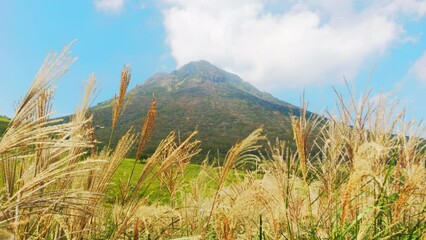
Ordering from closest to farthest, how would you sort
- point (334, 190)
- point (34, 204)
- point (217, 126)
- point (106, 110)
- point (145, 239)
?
point (34, 204) < point (334, 190) < point (145, 239) < point (217, 126) < point (106, 110)

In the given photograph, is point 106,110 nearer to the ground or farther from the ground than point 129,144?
farther from the ground

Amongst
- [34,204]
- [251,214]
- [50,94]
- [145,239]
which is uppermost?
[50,94]

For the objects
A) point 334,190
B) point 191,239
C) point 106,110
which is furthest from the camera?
point 106,110

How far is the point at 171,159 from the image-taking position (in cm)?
245

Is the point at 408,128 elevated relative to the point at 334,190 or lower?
elevated

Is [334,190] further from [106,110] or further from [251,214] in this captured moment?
[106,110]

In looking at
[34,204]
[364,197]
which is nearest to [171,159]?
[34,204]

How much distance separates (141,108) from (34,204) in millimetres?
190374

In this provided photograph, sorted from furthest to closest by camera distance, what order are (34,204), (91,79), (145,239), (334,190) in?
(145,239), (334,190), (91,79), (34,204)

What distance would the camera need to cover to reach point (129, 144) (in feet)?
8.04

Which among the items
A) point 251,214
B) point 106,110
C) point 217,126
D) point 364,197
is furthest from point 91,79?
point 106,110

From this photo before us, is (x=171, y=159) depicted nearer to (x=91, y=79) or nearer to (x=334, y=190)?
(x=91, y=79)

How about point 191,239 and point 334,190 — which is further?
point 334,190

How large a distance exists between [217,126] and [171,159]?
165966 mm
